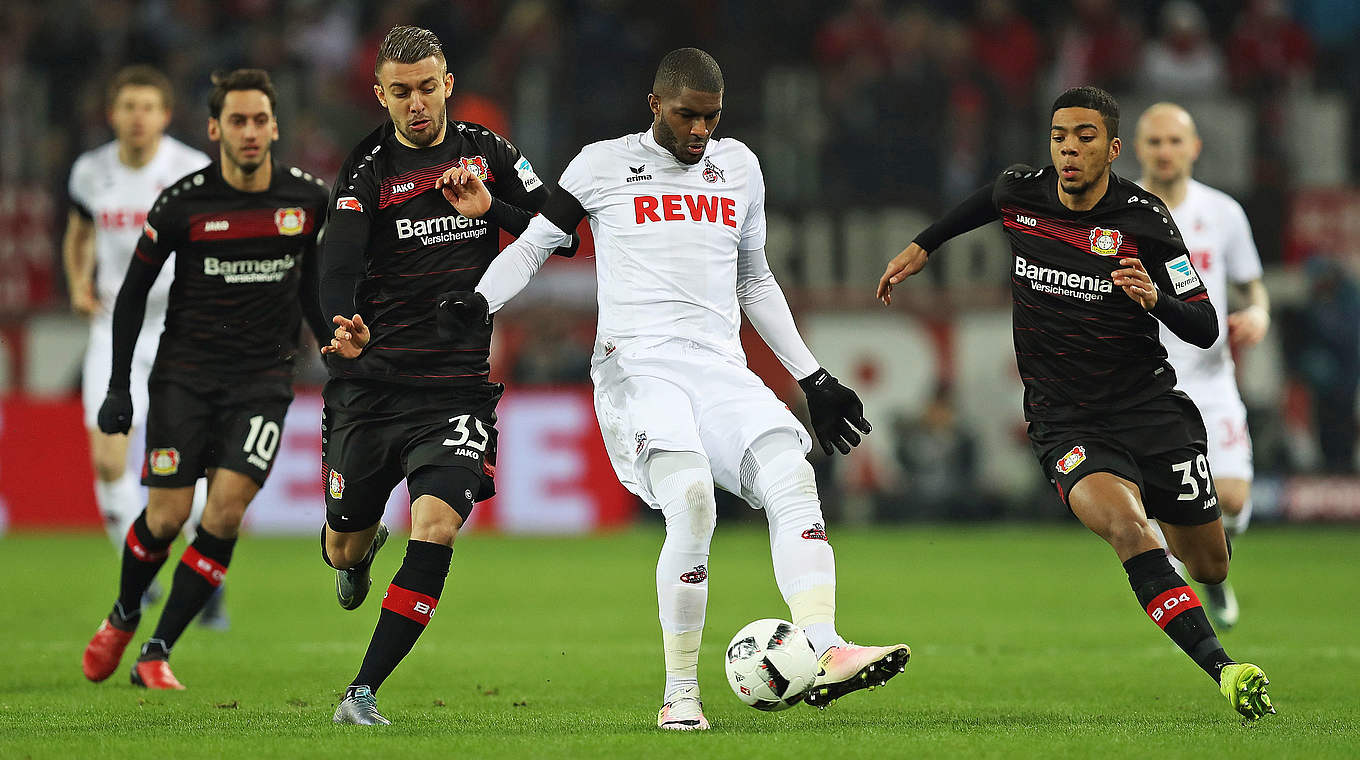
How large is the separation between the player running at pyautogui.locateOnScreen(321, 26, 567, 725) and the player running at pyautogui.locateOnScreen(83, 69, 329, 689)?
87 cm

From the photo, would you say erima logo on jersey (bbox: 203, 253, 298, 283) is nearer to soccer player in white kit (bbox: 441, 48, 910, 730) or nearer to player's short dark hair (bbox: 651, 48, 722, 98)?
soccer player in white kit (bbox: 441, 48, 910, 730)

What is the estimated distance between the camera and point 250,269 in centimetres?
785

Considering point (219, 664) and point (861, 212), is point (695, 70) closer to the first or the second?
point (219, 664)

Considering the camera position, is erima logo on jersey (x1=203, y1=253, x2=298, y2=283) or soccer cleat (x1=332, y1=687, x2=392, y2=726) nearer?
soccer cleat (x1=332, y1=687, x2=392, y2=726)

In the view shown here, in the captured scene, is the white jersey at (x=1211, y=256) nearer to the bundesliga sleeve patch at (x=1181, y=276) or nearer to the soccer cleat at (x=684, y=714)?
the bundesliga sleeve patch at (x=1181, y=276)

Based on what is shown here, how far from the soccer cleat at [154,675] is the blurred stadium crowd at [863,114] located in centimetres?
892

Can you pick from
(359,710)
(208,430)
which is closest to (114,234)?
(208,430)

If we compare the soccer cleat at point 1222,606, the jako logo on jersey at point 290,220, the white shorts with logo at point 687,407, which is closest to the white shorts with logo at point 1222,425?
the soccer cleat at point 1222,606

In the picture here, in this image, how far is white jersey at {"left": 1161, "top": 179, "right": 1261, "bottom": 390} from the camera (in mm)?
9383

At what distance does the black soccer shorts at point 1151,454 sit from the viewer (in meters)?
6.78

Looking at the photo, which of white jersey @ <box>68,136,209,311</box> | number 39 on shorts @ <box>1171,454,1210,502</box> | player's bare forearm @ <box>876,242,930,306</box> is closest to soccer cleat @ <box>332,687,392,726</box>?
player's bare forearm @ <box>876,242,930,306</box>

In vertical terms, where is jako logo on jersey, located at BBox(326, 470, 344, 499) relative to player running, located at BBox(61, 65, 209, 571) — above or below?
below

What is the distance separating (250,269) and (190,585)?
1469mm

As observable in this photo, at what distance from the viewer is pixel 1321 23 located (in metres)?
19.2
